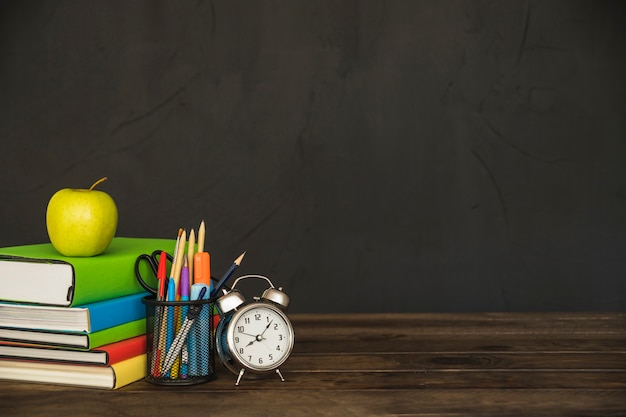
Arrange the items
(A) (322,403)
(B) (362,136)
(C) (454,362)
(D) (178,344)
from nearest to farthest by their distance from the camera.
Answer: (A) (322,403) < (D) (178,344) < (C) (454,362) < (B) (362,136)

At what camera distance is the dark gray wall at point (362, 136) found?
92.1 inches

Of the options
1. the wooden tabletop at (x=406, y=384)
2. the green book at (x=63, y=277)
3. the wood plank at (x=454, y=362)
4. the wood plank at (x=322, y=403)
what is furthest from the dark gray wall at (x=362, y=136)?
the wood plank at (x=322, y=403)

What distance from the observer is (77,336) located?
115 cm

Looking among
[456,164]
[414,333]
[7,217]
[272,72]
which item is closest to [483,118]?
[456,164]

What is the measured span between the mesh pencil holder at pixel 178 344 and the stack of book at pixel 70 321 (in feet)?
0.16

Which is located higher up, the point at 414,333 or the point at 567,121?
the point at 567,121

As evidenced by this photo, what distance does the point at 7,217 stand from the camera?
2.44 metres

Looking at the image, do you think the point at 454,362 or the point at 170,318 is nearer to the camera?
the point at 170,318

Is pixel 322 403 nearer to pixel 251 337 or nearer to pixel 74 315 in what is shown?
pixel 251 337

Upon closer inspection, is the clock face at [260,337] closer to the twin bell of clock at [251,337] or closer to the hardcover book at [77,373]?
the twin bell of clock at [251,337]

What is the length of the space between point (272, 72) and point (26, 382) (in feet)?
4.52

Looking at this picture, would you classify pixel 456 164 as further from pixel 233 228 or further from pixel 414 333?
pixel 414 333

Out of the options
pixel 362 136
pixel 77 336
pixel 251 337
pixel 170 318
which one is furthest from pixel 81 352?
pixel 362 136

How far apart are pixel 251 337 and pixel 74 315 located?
10.4 inches
